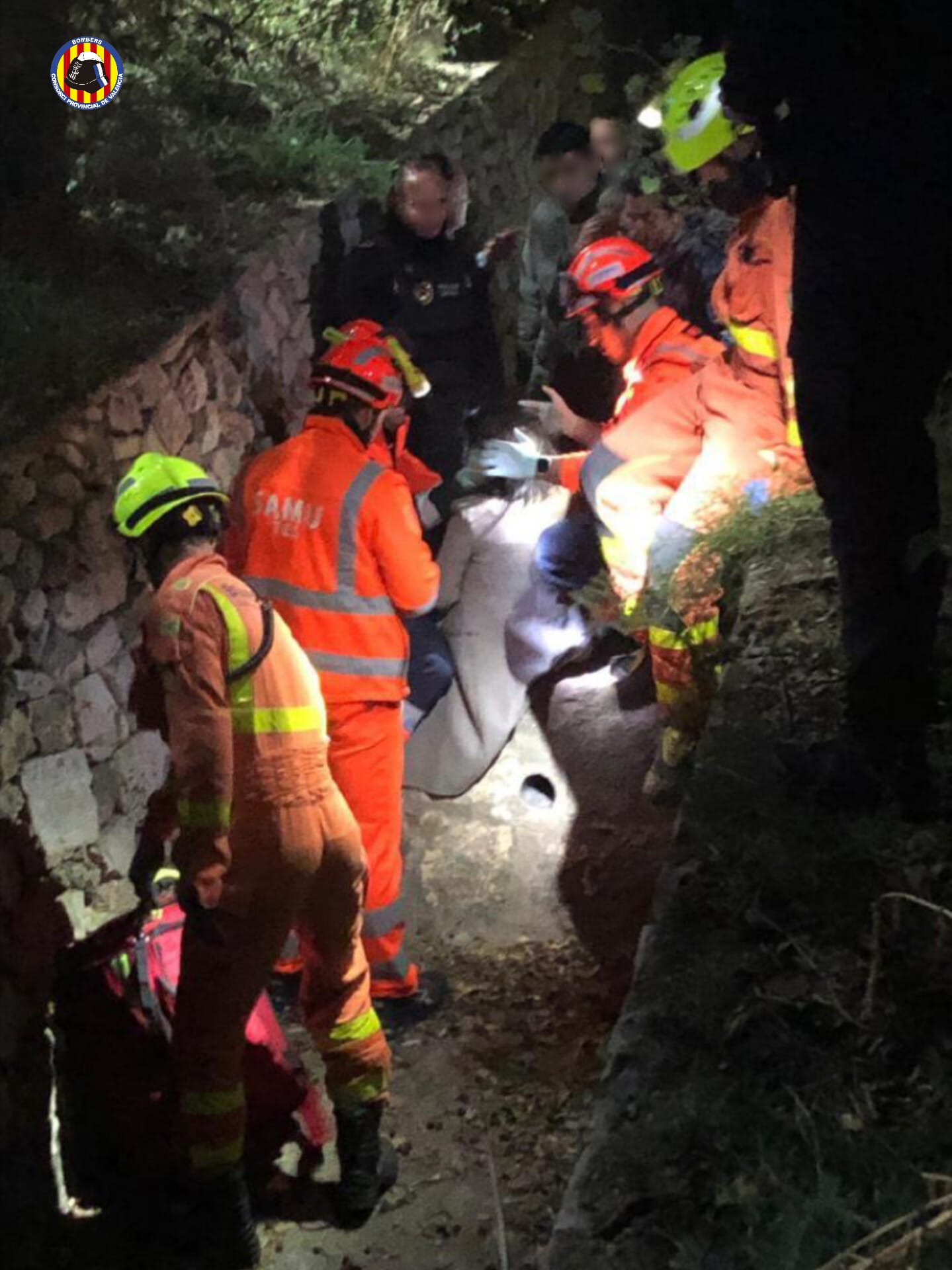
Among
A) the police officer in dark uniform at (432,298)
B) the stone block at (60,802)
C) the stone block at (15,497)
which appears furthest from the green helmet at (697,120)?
the stone block at (60,802)

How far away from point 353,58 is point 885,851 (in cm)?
838

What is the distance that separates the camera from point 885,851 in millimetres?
2301

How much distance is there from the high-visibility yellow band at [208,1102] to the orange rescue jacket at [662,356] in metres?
2.75

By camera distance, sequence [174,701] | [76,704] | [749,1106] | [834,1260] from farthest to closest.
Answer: [76,704] < [174,701] < [749,1106] < [834,1260]

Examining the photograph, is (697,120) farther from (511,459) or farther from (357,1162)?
(357,1162)

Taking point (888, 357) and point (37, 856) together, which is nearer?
→ point (888, 357)

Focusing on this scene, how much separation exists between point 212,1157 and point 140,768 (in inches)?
79.6

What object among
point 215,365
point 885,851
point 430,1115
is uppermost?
point 215,365

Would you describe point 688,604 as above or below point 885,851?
above

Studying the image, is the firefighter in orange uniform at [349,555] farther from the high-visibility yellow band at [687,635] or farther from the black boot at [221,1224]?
the black boot at [221,1224]

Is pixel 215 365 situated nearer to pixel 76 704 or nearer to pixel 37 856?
pixel 76 704

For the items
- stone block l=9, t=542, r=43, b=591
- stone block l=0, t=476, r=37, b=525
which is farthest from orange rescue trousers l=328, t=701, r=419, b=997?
stone block l=0, t=476, r=37, b=525

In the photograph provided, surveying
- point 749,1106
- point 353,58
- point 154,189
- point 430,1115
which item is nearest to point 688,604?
point 430,1115

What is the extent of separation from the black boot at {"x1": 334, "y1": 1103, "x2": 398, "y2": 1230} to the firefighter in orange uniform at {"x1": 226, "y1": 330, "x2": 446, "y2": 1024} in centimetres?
89
